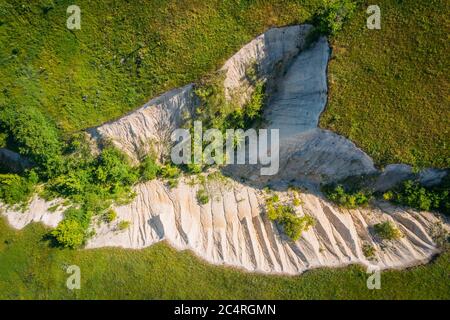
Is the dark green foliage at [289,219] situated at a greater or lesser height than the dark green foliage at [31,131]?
lesser

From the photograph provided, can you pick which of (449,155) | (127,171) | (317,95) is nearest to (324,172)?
(317,95)
